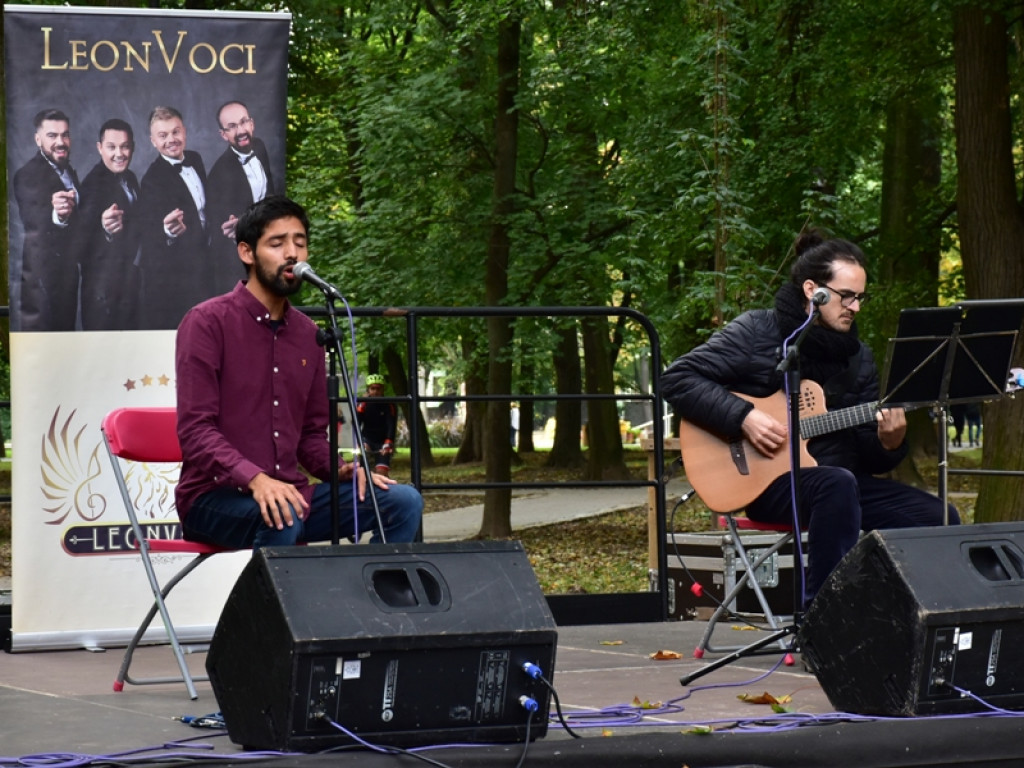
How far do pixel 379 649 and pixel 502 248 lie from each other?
11839 mm

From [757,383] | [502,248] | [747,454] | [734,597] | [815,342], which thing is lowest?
[734,597]

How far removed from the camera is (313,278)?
4.16 metres

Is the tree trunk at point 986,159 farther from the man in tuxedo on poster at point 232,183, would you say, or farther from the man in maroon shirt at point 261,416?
the man in maroon shirt at point 261,416

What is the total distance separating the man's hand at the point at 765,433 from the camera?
537 cm

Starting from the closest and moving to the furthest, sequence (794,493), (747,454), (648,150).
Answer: (794,493)
(747,454)
(648,150)

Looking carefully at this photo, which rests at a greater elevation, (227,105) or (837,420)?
(227,105)

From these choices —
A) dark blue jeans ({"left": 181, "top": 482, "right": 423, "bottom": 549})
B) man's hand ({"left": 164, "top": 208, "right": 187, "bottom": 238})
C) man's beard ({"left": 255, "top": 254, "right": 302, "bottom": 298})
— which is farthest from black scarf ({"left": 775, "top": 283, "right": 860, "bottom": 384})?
man's hand ({"left": 164, "top": 208, "right": 187, "bottom": 238})

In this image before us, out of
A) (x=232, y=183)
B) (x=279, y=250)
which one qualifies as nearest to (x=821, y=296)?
(x=279, y=250)

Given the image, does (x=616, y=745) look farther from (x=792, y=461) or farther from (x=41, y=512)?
(x=41, y=512)

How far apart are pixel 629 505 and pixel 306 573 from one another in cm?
1560

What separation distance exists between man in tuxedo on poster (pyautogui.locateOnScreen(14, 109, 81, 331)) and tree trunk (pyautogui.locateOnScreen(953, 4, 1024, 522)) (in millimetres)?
7271

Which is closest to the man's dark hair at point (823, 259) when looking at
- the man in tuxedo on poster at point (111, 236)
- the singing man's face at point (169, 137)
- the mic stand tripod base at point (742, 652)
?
the mic stand tripod base at point (742, 652)

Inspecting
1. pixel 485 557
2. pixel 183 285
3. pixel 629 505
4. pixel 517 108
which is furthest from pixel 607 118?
pixel 485 557

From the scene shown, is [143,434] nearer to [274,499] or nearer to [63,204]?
[274,499]
